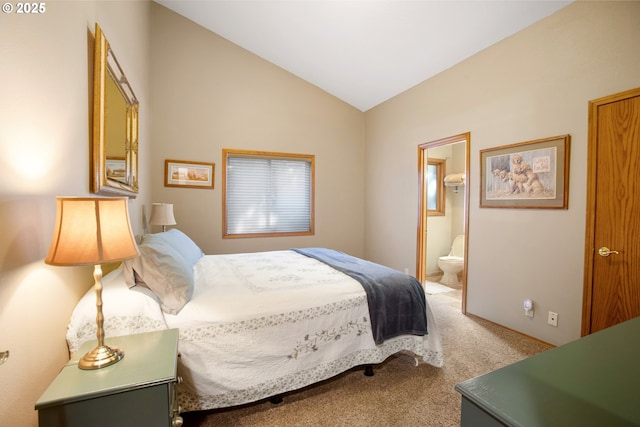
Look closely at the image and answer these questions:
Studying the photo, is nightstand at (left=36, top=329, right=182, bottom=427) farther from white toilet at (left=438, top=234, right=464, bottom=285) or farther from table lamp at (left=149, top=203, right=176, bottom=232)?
white toilet at (left=438, top=234, right=464, bottom=285)

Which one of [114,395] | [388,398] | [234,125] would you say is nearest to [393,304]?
[388,398]

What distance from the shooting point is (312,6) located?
9.71ft

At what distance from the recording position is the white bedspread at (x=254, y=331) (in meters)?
1.45

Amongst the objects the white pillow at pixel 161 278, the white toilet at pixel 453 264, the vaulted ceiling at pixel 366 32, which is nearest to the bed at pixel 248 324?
the white pillow at pixel 161 278

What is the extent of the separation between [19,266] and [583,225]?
11.4ft

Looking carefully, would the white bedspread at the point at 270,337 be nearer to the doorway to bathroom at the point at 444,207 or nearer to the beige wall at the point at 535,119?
the beige wall at the point at 535,119

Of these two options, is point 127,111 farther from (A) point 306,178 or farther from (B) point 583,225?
(B) point 583,225

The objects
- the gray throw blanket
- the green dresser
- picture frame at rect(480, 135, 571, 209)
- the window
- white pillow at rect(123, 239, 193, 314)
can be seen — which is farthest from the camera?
the window

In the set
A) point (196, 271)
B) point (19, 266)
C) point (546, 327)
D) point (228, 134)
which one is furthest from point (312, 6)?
point (546, 327)

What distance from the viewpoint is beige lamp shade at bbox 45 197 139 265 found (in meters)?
0.95

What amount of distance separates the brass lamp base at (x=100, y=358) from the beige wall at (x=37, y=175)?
184mm

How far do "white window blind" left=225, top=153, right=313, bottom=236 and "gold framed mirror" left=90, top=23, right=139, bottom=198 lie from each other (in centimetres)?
163

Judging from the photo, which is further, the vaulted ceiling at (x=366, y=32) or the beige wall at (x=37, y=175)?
the vaulted ceiling at (x=366, y=32)

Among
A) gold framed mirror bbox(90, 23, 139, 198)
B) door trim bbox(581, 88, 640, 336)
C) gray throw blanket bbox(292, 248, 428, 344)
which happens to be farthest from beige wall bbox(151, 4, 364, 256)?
door trim bbox(581, 88, 640, 336)
